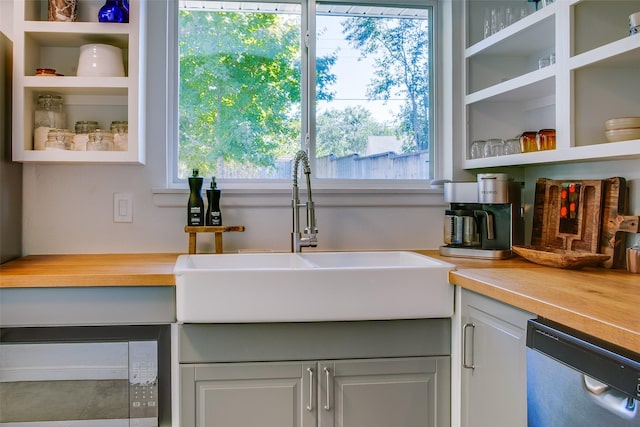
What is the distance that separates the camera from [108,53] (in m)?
1.82

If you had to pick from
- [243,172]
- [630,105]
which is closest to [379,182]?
[243,172]

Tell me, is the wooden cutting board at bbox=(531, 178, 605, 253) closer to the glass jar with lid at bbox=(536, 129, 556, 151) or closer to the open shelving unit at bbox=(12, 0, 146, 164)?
the glass jar with lid at bbox=(536, 129, 556, 151)

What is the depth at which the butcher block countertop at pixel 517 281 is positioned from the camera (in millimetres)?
915

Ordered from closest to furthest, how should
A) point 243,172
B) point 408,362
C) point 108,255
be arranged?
point 408,362, point 108,255, point 243,172

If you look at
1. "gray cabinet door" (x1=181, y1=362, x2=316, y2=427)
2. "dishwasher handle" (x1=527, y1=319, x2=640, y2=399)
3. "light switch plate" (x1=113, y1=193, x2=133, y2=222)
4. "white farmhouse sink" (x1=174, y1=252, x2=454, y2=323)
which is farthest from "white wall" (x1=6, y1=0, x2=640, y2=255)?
"dishwasher handle" (x1=527, y1=319, x2=640, y2=399)

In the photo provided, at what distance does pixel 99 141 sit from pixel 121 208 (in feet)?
1.03

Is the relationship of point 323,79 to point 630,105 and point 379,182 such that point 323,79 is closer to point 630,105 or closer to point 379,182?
point 379,182

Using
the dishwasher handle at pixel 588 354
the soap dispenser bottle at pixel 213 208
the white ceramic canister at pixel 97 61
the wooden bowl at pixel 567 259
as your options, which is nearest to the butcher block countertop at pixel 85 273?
the soap dispenser bottle at pixel 213 208

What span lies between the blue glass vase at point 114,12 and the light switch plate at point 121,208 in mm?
676

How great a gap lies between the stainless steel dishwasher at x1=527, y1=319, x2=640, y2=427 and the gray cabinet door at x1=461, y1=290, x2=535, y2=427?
0.10 m

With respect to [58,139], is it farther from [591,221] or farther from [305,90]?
[591,221]

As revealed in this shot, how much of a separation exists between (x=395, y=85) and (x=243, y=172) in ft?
2.68


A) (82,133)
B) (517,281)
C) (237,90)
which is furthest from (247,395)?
(237,90)

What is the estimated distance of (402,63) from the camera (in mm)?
2271
